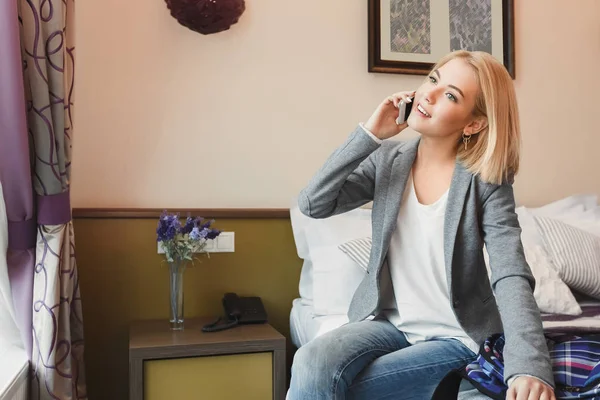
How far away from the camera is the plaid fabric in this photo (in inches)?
42.1

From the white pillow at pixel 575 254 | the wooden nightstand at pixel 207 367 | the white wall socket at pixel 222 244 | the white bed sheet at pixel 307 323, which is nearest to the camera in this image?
the wooden nightstand at pixel 207 367

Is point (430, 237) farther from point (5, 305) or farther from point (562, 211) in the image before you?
point (562, 211)

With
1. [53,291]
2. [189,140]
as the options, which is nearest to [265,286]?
[189,140]

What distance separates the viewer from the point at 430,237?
1.40 m

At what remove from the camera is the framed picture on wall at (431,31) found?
95.8 inches

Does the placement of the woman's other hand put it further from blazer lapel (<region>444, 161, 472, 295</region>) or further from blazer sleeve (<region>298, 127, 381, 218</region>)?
blazer sleeve (<region>298, 127, 381, 218</region>)

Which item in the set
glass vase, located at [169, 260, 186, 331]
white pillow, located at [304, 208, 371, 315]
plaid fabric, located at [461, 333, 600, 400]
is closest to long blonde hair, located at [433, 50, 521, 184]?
plaid fabric, located at [461, 333, 600, 400]

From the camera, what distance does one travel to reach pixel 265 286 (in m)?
2.29

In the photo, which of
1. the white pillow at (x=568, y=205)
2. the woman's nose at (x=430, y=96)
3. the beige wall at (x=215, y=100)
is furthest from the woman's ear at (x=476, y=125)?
the white pillow at (x=568, y=205)

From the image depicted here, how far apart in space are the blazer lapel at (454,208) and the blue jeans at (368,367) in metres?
0.16

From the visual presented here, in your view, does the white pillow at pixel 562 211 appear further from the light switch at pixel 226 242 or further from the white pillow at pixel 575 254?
the light switch at pixel 226 242

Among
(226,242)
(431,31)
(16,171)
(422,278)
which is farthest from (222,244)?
(431,31)

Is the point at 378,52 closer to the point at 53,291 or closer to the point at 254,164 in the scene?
the point at 254,164

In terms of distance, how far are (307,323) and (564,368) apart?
40.0 inches
